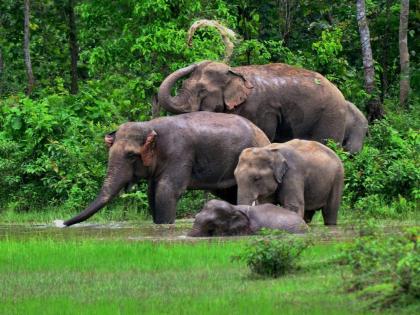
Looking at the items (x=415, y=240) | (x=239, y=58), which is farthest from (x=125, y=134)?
(x=415, y=240)

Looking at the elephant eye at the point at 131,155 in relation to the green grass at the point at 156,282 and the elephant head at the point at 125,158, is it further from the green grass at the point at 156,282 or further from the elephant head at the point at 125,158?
the green grass at the point at 156,282

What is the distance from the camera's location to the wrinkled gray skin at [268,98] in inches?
766

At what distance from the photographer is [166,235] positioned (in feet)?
51.1

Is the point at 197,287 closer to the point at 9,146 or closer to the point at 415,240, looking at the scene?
the point at 415,240

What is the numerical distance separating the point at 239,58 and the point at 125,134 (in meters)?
6.11

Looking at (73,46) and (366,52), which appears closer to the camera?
(366,52)

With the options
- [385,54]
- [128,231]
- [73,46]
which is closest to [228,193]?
[128,231]

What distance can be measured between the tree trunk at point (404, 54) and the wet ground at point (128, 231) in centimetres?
777

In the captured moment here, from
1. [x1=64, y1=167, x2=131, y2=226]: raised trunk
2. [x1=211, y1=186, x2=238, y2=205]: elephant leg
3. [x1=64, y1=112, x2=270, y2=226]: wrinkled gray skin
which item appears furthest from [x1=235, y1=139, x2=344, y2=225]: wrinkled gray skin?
[x1=64, y1=167, x2=131, y2=226]: raised trunk

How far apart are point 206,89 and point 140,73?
4.60 metres

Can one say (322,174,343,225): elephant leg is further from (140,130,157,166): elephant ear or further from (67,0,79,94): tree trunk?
(67,0,79,94): tree trunk

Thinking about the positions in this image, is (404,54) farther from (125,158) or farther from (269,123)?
(125,158)

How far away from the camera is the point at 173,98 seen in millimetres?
19406

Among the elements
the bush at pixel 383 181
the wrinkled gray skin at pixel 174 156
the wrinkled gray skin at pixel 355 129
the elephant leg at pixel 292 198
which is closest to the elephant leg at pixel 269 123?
the bush at pixel 383 181
